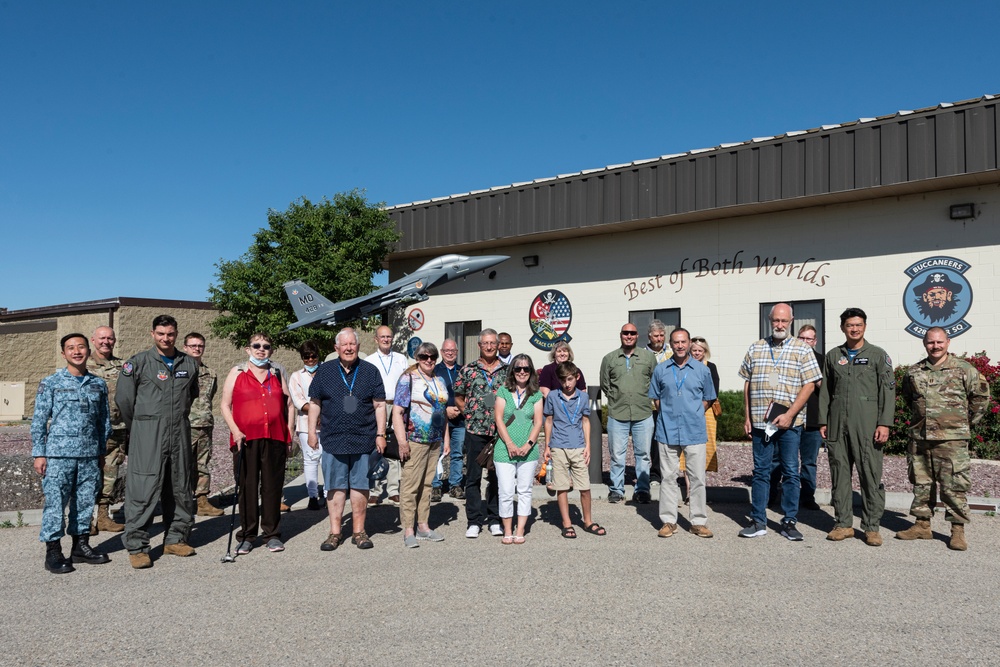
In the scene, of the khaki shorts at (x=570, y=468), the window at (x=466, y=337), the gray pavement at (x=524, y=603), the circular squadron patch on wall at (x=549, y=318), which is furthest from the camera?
the window at (x=466, y=337)

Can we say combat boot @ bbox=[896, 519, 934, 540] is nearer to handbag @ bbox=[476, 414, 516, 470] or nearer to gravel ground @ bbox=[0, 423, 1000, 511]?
gravel ground @ bbox=[0, 423, 1000, 511]

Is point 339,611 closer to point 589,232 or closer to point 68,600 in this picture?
point 68,600

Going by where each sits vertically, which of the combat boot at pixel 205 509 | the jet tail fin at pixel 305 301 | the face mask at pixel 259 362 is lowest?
the combat boot at pixel 205 509

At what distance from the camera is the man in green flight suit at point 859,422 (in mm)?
6328

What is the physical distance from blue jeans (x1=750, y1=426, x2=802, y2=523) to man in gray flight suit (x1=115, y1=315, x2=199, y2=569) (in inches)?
190

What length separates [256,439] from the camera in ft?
20.6

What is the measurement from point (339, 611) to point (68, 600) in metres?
1.84

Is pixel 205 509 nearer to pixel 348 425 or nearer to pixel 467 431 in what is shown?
pixel 348 425

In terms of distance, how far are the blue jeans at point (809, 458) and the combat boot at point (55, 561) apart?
21.4ft

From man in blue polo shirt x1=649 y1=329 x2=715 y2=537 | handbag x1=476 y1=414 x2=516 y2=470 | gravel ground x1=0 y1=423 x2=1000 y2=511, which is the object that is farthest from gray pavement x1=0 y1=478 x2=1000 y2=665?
gravel ground x1=0 y1=423 x2=1000 y2=511

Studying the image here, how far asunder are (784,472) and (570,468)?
1.91 metres

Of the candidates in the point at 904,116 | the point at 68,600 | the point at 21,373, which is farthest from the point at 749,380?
the point at 21,373

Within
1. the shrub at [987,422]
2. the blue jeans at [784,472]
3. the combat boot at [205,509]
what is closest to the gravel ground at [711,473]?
the shrub at [987,422]

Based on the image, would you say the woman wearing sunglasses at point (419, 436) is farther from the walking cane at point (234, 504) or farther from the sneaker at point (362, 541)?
the walking cane at point (234, 504)
